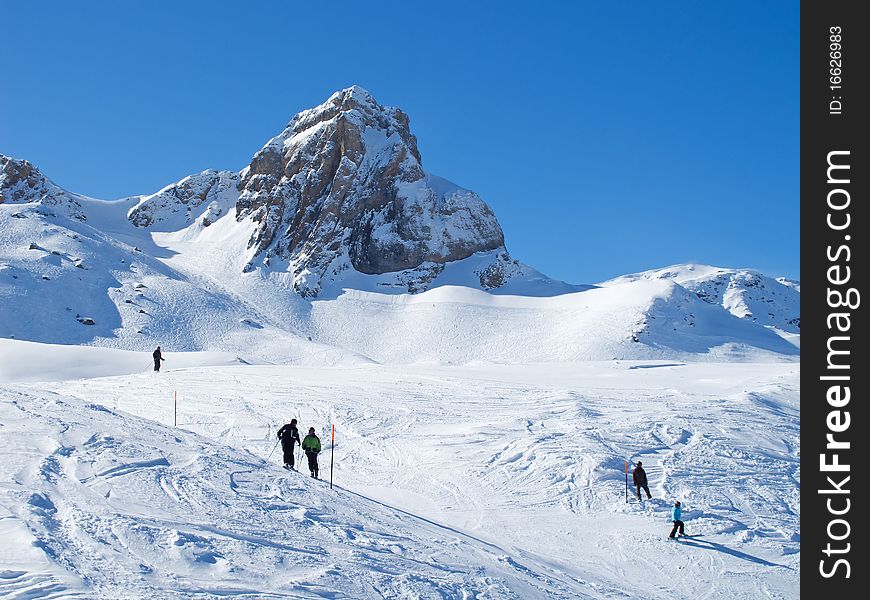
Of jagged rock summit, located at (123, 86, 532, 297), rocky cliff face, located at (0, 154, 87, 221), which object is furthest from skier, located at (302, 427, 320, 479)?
rocky cliff face, located at (0, 154, 87, 221)

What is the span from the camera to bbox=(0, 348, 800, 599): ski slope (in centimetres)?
874

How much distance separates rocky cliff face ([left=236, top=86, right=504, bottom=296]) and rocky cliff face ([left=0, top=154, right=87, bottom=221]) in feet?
89.1

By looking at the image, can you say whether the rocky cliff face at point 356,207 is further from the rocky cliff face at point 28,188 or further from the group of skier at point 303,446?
the group of skier at point 303,446

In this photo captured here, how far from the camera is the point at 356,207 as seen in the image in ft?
317

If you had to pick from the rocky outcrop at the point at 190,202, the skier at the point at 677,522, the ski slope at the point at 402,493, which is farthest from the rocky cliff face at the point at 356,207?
the skier at the point at 677,522

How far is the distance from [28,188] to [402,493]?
111 metres

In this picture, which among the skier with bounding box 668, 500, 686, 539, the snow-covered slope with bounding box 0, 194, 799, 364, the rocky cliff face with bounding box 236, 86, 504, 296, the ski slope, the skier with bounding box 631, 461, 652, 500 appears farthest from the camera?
the rocky cliff face with bounding box 236, 86, 504, 296

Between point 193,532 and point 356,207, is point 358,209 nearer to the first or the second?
point 356,207

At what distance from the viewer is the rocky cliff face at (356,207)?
303 feet

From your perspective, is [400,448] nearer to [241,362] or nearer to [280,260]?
[241,362]
